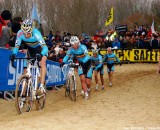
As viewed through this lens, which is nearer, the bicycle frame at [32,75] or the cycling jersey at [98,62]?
the bicycle frame at [32,75]

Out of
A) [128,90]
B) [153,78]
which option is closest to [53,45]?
[153,78]

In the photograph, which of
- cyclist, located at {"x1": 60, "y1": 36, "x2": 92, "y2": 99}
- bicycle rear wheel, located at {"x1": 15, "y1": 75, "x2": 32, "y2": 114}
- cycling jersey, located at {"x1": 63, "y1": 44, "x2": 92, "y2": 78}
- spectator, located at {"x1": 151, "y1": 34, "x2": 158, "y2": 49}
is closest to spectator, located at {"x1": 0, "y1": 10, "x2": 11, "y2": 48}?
→ cyclist, located at {"x1": 60, "y1": 36, "x2": 92, "y2": 99}

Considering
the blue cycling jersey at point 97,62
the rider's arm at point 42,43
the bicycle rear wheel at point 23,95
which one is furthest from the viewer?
the blue cycling jersey at point 97,62

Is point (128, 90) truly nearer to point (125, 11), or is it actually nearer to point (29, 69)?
point (29, 69)

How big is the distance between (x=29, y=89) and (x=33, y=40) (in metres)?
1.25

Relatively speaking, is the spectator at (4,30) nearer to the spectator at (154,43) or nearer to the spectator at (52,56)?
the spectator at (52,56)

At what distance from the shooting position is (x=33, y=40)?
33.1 ft

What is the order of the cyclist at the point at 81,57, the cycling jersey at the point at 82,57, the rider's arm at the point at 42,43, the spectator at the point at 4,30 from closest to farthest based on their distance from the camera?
the rider's arm at the point at 42,43
the spectator at the point at 4,30
the cyclist at the point at 81,57
the cycling jersey at the point at 82,57

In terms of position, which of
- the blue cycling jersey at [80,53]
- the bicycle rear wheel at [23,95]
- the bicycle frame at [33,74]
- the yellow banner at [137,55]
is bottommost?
the yellow banner at [137,55]

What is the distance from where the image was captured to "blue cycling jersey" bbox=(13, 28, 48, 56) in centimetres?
990

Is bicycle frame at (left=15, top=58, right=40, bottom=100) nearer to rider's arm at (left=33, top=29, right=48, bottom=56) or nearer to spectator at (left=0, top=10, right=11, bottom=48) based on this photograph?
rider's arm at (left=33, top=29, right=48, bottom=56)

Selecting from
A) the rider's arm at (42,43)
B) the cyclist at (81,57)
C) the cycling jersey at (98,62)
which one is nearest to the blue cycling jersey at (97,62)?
the cycling jersey at (98,62)

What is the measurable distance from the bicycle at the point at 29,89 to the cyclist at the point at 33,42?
0.19 m

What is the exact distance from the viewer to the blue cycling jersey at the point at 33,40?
32.5ft
